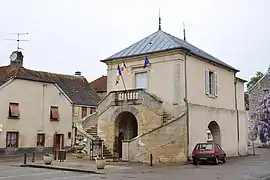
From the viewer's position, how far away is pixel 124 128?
2936cm

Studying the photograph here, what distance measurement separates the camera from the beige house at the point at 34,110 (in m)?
35.3

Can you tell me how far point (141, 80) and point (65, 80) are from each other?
19.6 meters

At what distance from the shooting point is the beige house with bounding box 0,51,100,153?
116ft

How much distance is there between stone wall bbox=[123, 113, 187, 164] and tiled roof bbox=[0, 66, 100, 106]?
1679cm

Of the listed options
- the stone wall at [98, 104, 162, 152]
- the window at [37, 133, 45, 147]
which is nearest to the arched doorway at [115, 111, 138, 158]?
the stone wall at [98, 104, 162, 152]

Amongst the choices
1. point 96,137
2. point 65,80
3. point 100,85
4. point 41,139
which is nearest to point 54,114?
point 41,139

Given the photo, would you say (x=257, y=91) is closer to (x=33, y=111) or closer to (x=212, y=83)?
(x=212, y=83)

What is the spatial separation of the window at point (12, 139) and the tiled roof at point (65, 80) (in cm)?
490

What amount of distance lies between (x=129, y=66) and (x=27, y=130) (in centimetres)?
1312

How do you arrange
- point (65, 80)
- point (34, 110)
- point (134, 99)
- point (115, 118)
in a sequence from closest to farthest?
point (134, 99) → point (115, 118) → point (34, 110) → point (65, 80)

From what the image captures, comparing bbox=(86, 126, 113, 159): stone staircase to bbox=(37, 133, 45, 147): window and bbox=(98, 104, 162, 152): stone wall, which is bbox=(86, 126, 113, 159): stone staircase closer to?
bbox=(98, 104, 162, 152): stone wall

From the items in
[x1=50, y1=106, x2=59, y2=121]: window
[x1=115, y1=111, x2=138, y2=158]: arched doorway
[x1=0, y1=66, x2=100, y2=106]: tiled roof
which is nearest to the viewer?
[x1=115, y1=111, x2=138, y2=158]: arched doorway

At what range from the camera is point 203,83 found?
95.5ft

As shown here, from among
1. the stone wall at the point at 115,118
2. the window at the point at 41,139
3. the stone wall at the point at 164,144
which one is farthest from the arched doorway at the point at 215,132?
the window at the point at 41,139
